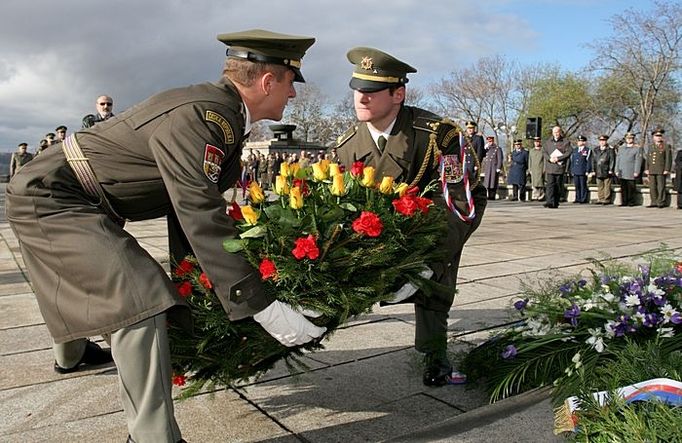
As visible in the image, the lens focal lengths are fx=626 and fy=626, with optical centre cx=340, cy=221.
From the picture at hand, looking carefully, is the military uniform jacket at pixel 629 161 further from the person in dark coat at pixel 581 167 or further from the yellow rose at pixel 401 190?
the yellow rose at pixel 401 190

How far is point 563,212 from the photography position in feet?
53.0

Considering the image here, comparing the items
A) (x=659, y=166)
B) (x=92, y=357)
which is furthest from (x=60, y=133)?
(x=659, y=166)

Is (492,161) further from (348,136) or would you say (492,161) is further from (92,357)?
(92,357)

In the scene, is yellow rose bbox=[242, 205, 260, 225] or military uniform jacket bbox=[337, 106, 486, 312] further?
military uniform jacket bbox=[337, 106, 486, 312]

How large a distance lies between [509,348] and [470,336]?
117 centimetres

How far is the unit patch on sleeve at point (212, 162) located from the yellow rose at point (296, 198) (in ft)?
1.19

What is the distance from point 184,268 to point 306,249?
630 mm

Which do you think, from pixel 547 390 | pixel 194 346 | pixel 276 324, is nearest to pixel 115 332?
pixel 194 346

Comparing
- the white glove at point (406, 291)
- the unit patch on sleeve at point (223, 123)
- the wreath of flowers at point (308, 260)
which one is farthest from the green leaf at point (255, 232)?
the white glove at point (406, 291)

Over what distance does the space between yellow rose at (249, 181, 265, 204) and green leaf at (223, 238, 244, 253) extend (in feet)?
1.45

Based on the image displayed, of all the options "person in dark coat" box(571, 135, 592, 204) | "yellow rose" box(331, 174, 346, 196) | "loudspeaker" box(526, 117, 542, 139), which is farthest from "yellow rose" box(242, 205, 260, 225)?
"loudspeaker" box(526, 117, 542, 139)

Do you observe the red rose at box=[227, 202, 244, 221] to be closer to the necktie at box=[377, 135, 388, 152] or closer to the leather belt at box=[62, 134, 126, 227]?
the leather belt at box=[62, 134, 126, 227]

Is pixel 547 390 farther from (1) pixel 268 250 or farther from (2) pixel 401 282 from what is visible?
(1) pixel 268 250

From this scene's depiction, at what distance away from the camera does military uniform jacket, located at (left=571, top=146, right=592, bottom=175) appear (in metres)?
19.4
